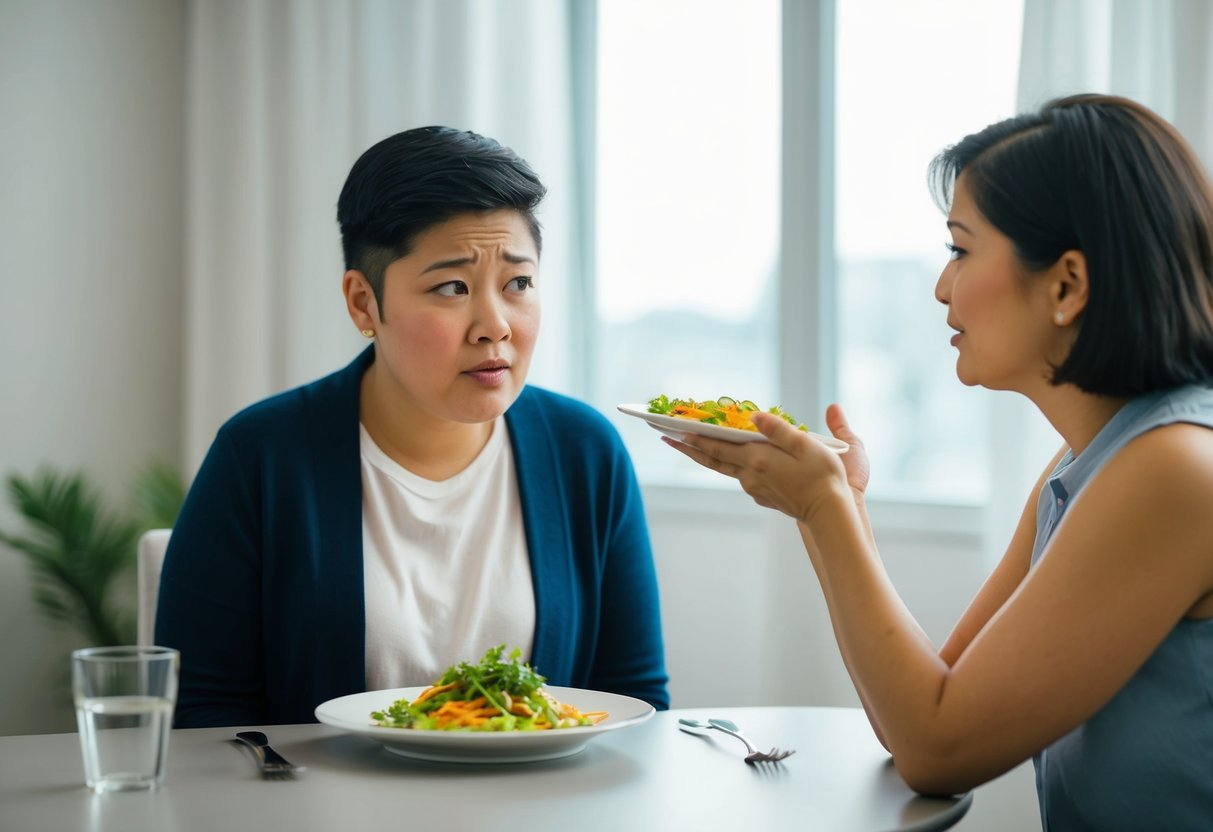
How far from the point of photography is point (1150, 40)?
2.62m

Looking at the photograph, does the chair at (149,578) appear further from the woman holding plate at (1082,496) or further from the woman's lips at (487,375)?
the woman holding plate at (1082,496)

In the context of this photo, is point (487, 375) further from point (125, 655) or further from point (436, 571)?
point (125, 655)

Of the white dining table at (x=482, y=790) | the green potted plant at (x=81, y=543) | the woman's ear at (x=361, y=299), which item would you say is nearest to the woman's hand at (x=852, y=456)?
the white dining table at (x=482, y=790)

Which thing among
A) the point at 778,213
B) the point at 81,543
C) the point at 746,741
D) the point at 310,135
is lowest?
the point at 81,543

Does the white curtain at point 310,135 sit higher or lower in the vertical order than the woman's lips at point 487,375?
higher

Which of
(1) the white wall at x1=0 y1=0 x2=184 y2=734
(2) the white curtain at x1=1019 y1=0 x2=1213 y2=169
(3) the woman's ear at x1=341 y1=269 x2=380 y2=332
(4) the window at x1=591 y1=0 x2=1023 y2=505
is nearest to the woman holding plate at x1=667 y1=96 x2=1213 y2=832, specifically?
(3) the woman's ear at x1=341 y1=269 x2=380 y2=332

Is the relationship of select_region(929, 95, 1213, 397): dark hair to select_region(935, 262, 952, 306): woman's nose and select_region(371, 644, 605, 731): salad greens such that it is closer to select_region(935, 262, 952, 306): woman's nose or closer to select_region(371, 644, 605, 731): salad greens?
select_region(935, 262, 952, 306): woman's nose

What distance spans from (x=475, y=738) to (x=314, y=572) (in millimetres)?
681

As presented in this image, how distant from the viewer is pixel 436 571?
1969 millimetres

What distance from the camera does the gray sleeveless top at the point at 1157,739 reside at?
1247 mm

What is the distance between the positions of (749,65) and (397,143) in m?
1.98

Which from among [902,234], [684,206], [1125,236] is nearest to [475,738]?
[1125,236]

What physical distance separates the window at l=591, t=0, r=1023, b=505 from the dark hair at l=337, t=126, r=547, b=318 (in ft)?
4.90

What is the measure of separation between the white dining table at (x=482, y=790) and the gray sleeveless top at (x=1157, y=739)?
5.6 inches
